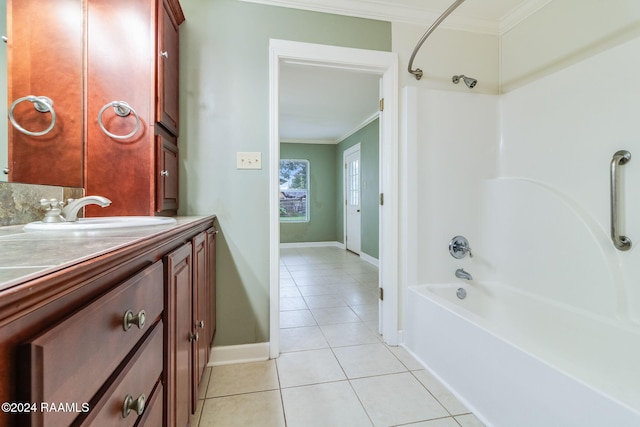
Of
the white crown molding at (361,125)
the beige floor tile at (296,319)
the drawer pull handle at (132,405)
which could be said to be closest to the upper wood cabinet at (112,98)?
the drawer pull handle at (132,405)

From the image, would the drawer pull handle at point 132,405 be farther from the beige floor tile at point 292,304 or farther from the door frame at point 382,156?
the beige floor tile at point 292,304

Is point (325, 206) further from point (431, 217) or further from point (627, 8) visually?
point (627, 8)

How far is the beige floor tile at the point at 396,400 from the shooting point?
1248 millimetres

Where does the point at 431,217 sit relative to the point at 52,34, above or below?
below

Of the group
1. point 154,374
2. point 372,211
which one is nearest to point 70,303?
point 154,374

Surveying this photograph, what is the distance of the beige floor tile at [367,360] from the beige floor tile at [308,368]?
56 millimetres

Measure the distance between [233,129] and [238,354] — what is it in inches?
53.1

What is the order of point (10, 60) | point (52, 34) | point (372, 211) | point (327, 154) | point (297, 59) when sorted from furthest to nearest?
point (327, 154) < point (372, 211) < point (297, 59) < point (52, 34) < point (10, 60)

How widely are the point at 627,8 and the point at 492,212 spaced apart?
118cm

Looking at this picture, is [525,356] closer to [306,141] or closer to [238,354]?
[238,354]

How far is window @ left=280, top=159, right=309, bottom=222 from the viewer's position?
5957 mm

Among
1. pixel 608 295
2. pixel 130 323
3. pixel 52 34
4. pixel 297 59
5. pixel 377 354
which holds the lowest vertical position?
pixel 377 354

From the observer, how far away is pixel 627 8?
1.33 metres

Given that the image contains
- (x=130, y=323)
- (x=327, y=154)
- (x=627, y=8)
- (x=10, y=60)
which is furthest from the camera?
(x=327, y=154)
